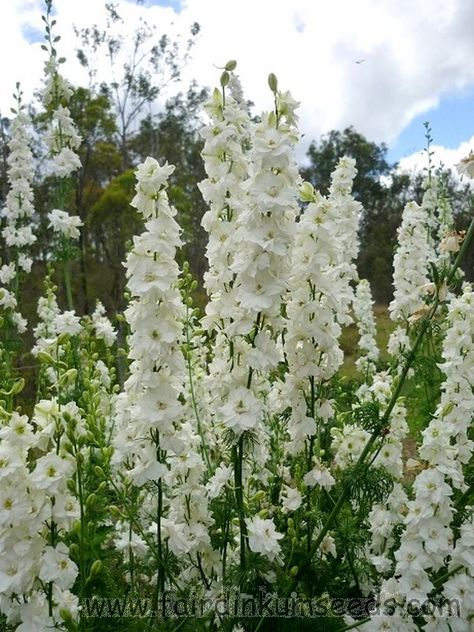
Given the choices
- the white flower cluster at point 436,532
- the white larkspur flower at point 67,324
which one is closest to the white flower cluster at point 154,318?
the white flower cluster at point 436,532

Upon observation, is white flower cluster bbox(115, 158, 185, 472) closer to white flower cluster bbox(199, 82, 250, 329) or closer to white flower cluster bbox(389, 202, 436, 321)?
white flower cluster bbox(199, 82, 250, 329)

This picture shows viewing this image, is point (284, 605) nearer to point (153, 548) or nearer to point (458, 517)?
point (153, 548)

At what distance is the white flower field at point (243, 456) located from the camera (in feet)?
8.58

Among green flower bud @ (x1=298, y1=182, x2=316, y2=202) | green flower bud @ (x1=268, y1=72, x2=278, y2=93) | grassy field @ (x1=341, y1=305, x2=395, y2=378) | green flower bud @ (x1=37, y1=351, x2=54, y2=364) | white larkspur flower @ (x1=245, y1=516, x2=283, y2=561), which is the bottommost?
white larkspur flower @ (x1=245, y1=516, x2=283, y2=561)

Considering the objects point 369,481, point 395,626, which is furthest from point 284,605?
point 369,481

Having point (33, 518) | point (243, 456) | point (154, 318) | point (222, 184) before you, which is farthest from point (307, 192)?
point (33, 518)

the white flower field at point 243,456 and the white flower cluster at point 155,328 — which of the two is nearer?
the white flower field at point 243,456

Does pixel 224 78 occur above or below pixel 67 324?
above

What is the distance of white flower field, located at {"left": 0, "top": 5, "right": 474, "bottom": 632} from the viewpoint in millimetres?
2614

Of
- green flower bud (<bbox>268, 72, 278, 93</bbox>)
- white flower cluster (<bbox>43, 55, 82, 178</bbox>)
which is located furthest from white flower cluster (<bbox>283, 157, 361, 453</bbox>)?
white flower cluster (<bbox>43, 55, 82, 178</bbox>)

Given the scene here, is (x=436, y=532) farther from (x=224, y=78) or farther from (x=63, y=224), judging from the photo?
(x=63, y=224)

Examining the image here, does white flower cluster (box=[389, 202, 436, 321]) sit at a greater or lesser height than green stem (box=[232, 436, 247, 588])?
greater

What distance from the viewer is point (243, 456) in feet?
10.2

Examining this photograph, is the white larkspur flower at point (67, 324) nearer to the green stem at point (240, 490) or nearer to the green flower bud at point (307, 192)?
the green stem at point (240, 490)
